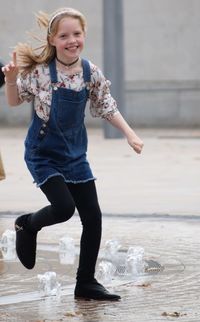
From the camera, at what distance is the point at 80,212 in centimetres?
605

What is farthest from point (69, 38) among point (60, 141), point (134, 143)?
point (134, 143)

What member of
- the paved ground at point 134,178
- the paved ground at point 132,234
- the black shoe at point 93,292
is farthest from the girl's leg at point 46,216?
the paved ground at point 134,178

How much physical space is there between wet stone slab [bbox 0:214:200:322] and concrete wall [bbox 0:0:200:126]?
13.9 metres

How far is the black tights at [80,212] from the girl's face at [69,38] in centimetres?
68

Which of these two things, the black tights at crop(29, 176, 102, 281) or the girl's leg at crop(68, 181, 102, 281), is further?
the girl's leg at crop(68, 181, 102, 281)

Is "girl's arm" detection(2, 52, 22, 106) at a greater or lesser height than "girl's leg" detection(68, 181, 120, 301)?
greater

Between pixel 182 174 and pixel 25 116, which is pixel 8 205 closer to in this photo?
pixel 182 174

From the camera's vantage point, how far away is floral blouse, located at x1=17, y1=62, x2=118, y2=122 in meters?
5.98

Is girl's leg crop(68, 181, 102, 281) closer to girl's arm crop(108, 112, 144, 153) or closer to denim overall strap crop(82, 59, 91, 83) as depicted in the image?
girl's arm crop(108, 112, 144, 153)

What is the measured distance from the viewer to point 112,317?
217 inches

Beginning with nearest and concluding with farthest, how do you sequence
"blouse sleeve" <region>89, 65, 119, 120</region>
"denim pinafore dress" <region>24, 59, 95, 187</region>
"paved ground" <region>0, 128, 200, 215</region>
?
"denim pinafore dress" <region>24, 59, 95, 187</region> < "blouse sleeve" <region>89, 65, 119, 120</region> < "paved ground" <region>0, 128, 200, 215</region>

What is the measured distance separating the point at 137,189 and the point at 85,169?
5.44 metres

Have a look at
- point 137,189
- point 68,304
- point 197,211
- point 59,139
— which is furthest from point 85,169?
point 137,189

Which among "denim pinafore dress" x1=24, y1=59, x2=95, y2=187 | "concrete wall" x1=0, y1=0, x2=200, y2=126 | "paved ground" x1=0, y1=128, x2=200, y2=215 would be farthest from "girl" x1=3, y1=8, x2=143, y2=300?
"concrete wall" x1=0, y1=0, x2=200, y2=126
